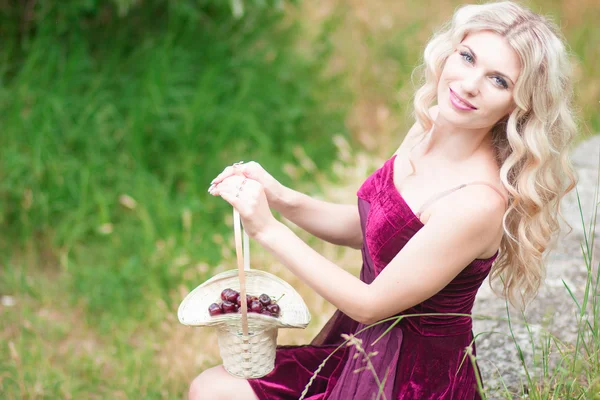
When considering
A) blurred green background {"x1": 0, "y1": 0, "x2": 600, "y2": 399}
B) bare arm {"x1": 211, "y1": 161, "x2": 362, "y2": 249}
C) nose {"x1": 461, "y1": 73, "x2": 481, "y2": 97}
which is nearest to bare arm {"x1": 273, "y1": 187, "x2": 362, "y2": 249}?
bare arm {"x1": 211, "y1": 161, "x2": 362, "y2": 249}

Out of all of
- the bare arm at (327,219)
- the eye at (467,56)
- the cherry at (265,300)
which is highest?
the eye at (467,56)

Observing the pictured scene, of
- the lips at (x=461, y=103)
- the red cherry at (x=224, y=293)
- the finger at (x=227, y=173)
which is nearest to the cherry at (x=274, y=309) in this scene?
the red cherry at (x=224, y=293)

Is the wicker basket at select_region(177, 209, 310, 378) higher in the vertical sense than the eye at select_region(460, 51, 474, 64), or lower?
lower

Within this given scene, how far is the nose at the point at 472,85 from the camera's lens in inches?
67.9

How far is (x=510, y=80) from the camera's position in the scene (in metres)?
1.73

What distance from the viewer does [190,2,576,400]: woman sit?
173 centimetres

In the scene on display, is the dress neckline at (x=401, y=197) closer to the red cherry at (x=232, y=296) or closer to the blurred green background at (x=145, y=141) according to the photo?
the red cherry at (x=232, y=296)

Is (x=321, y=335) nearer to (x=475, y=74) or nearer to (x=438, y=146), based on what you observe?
(x=438, y=146)

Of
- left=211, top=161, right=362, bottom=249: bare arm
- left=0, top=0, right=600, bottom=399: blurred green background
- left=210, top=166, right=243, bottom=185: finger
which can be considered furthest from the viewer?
left=0, top=0, right=600, bottom=399: blurred green background

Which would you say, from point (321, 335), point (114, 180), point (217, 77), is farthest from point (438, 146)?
point (217, 77)

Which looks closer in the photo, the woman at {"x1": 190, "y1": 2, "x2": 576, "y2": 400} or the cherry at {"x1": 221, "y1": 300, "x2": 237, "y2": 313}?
the woman at {"x1": 190, "y1": 2, "x2": 576, "y2": 400}

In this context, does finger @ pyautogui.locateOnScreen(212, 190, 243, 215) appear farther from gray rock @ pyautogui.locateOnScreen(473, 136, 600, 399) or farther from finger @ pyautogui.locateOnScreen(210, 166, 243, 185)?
gray rock @ pyautogui.locateOnScreen(473, 136, 600, 399)

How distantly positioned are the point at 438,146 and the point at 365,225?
31 centimetres

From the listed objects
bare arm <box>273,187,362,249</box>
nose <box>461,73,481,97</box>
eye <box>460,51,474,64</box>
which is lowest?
bare arm <box>273,187,362,249</box>
